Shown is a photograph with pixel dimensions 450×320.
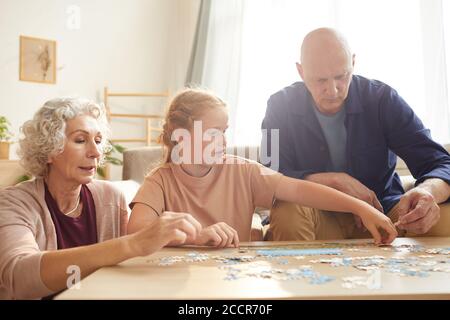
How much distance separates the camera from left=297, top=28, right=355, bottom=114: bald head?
2.10 meters

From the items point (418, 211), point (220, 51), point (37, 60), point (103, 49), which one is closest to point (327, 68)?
point (418, 211)

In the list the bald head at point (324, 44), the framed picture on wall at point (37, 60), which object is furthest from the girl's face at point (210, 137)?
the framed picture on wall at point (37, 60)

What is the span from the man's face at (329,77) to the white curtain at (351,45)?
1.83m

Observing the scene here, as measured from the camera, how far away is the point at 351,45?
4.25m

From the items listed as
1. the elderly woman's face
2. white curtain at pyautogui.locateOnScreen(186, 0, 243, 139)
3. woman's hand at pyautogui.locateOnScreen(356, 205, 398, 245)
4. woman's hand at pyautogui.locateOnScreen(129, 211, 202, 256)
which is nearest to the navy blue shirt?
woman's hand at pyautogui.locateOnScreen(356, 205, 398, 245)

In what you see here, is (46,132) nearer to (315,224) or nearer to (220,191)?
(220,191)

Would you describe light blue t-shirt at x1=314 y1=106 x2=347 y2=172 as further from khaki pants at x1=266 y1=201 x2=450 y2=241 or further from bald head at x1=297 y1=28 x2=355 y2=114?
khaki pants at x1=266 y1=201 x2=450 y2=241

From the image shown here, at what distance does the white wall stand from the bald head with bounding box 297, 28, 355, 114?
4.14 metres

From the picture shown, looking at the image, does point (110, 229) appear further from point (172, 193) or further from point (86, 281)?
point (86, 281)

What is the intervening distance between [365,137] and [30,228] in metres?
1.40

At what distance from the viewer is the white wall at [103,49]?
216 inches

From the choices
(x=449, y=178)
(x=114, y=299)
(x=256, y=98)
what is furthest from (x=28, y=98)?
(x=114, y=299)
